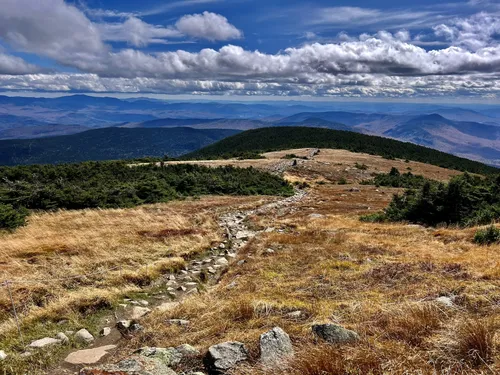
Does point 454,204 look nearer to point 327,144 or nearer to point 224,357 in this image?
point 224,357

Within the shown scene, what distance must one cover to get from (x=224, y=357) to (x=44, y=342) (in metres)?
4.68

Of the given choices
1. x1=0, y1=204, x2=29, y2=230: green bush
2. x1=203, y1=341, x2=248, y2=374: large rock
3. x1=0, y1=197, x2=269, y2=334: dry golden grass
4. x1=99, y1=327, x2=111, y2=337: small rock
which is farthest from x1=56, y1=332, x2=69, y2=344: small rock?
x1=0, y1=204, x2=29, y2=230: green bush

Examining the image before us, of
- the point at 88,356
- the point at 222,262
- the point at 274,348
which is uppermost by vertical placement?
the point at 274,348

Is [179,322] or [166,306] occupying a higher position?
[179,322]

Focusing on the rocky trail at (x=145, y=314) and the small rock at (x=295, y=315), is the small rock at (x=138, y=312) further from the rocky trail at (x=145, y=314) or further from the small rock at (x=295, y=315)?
the small rock at (x=295, y=315)

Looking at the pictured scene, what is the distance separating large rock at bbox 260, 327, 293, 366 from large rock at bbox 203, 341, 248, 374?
363 mm

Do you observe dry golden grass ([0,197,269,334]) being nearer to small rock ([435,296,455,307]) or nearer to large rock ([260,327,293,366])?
large rock ([260,327,293,366])

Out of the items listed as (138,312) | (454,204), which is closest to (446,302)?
(138,312)

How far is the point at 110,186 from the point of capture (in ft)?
103

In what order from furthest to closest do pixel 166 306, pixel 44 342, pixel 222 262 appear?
pixel 222 262 < pixel 166 306 < pixel 44 342

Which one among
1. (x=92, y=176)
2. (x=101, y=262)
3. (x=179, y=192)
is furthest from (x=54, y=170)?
(x=101, y=262)

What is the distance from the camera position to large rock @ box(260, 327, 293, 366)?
4.48m

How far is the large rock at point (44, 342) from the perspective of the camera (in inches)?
273

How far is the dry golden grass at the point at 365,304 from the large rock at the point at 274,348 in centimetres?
20
